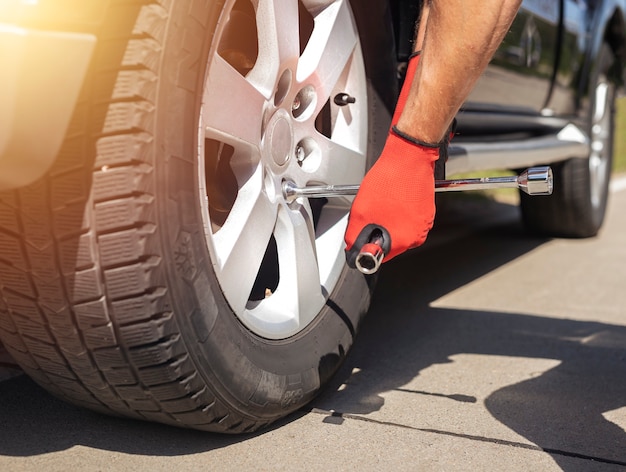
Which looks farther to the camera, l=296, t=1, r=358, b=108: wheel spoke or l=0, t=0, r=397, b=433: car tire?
l=296, t=1, r=358, b=108: wheel spoke

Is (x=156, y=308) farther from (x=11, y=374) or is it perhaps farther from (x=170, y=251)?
(x=11, y=374)

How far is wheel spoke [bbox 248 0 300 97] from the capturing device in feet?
5.17

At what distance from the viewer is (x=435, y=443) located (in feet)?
5.15

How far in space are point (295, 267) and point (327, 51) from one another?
0.47 metres

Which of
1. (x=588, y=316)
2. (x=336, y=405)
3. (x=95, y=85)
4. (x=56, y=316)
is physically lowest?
(x=588, y=316)

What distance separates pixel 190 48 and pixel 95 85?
7.0 inches

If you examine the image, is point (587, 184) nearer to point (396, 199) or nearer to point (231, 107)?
point (396, 199)

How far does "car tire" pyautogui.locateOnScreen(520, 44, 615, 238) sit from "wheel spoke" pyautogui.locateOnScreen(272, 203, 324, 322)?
2319 millimetres

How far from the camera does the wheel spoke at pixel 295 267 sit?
5.54ft

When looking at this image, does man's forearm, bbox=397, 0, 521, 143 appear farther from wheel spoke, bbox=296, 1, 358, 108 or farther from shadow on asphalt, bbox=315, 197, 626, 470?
shadow on asphalt, bbox=315, 197, 626, 470

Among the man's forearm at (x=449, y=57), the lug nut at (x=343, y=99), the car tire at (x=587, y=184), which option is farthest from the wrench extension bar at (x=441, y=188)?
the car tire at (x=587, y=184)

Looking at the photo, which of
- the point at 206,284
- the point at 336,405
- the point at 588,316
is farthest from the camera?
the point at 588,316

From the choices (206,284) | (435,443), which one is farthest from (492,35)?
(435,443)

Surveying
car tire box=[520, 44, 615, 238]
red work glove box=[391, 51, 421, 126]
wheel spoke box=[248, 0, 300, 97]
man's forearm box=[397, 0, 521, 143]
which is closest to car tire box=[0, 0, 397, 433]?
wheel spoke box=[248, 0, 300, 97]
